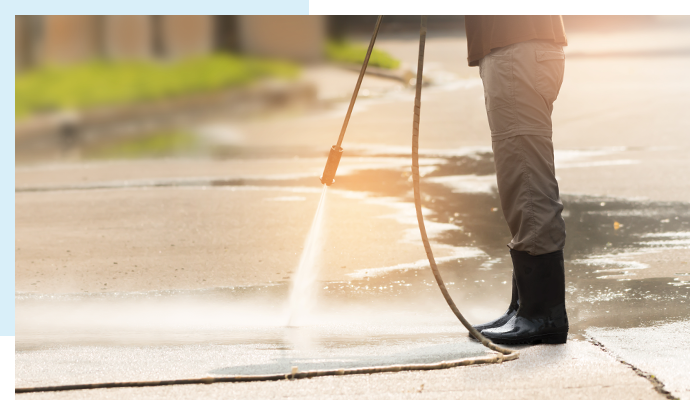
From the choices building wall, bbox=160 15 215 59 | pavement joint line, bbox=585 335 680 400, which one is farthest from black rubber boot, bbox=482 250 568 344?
building wall, bbox=160 15 215 59

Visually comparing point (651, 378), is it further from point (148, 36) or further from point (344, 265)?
point (148, 36)

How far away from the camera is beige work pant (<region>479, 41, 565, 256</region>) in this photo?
242 centimetres

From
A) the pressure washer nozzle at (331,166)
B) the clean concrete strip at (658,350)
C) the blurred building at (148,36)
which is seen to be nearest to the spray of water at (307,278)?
the pressure washer nozzle at (331,166)

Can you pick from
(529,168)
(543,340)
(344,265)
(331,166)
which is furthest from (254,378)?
(344,265)

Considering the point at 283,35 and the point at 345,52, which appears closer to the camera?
the point at 283,35

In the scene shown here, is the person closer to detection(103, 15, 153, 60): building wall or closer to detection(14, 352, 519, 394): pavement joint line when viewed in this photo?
detection(14, 352, 519, 394): pavement joint line

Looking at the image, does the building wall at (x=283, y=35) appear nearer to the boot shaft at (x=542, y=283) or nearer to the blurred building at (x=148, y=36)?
the blurred building at (x=148, y=36)

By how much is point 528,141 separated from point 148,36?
4.56 feet

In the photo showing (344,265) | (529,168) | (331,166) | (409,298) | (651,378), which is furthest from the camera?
(344,265)

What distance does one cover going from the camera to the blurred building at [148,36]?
266 cm

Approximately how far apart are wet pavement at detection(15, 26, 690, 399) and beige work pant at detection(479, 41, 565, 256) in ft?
1.23

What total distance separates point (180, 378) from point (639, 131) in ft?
12.9

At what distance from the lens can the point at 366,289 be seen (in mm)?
3418

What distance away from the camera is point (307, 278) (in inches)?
143
